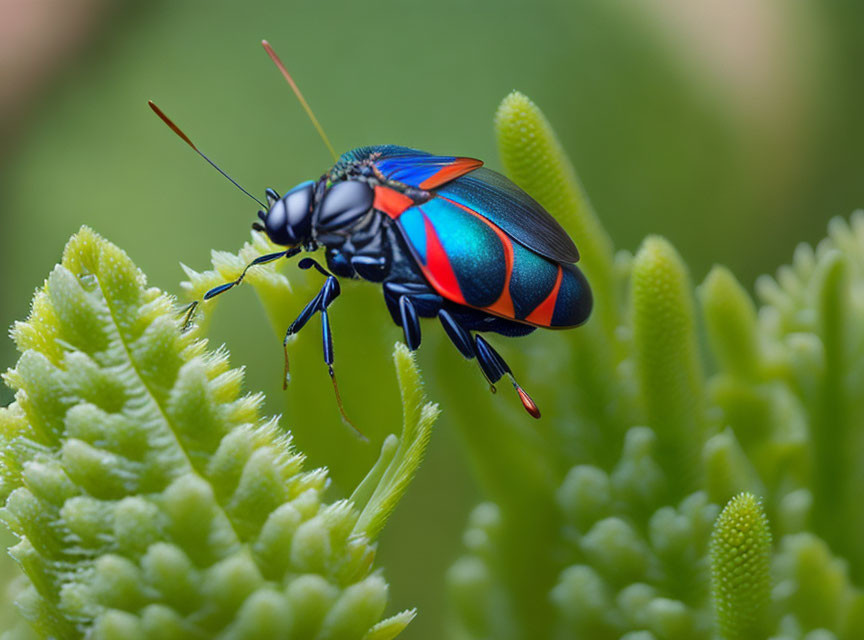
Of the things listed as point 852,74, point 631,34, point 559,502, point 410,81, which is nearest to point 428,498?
point 559,502

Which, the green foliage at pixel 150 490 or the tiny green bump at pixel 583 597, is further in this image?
the tiny green bump at pixel 583 597

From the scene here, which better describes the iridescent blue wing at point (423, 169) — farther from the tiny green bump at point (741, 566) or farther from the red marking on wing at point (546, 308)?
the tiny green bump at point (741, 566)

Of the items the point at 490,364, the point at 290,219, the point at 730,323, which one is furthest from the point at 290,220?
the point at 730,323

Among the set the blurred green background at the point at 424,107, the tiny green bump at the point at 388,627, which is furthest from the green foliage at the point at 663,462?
the blurred green background at the point at 424,107

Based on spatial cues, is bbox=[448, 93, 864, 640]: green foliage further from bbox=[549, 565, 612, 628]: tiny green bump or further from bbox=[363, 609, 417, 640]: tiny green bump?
bbox=[363, 609, 417, 640]: tiny green bump

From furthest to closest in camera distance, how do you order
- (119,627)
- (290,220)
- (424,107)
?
(424,107) < (290,220) < (119,627)

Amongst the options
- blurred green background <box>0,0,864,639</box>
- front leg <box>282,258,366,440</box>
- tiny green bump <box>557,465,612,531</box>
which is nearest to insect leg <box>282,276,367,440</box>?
front leg <box>282,258,366,440</box>

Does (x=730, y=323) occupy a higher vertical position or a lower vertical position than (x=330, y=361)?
higher

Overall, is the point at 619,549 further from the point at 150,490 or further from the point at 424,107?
the point at 424,107

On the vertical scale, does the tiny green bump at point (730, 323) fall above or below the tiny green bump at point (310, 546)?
above
